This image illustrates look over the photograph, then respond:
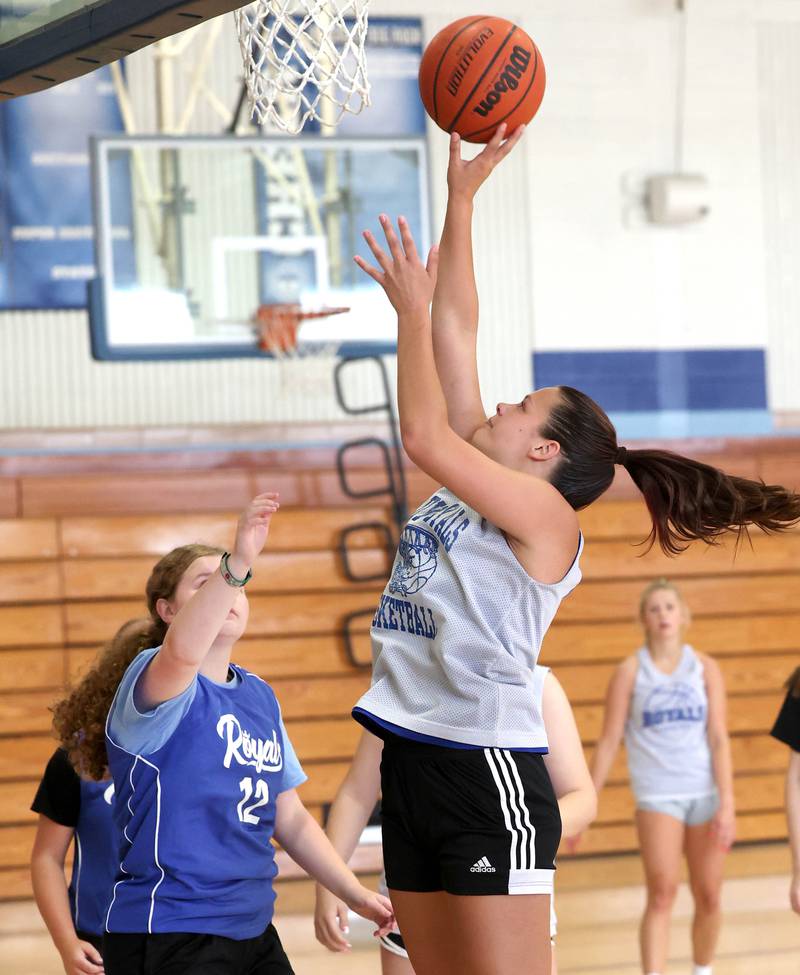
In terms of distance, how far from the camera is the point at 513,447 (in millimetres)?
2439

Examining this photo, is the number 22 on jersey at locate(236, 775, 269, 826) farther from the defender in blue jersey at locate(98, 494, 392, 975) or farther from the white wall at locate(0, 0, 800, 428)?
the white wall at locate(0, 0, 800, 428)

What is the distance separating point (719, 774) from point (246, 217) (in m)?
3.90

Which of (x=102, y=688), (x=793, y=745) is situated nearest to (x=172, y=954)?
(x=102, y=688)

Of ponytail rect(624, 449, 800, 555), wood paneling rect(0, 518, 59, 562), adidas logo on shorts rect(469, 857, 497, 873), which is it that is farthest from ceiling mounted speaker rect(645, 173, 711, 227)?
adidas logo on shorts rect(469, 857, 497, 873)

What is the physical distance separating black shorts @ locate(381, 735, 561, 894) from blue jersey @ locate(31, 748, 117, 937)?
896 mm

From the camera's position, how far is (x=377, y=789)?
2.91 metres

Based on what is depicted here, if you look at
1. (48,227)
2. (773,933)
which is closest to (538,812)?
(773,933)

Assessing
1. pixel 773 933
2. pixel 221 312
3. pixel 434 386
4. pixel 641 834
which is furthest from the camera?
pixel 221 312

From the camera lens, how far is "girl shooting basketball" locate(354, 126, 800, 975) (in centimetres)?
223

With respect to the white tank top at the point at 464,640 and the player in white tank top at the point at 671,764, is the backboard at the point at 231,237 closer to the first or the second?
the player in white tank top at the point at 671,764

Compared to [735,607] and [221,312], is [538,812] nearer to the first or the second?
[221,312]

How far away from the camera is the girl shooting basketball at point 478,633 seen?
223 centimetres

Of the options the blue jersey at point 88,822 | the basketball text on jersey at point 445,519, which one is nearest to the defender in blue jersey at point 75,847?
the blue jersey at point 88,822

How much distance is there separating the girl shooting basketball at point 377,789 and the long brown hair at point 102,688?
54 cm
